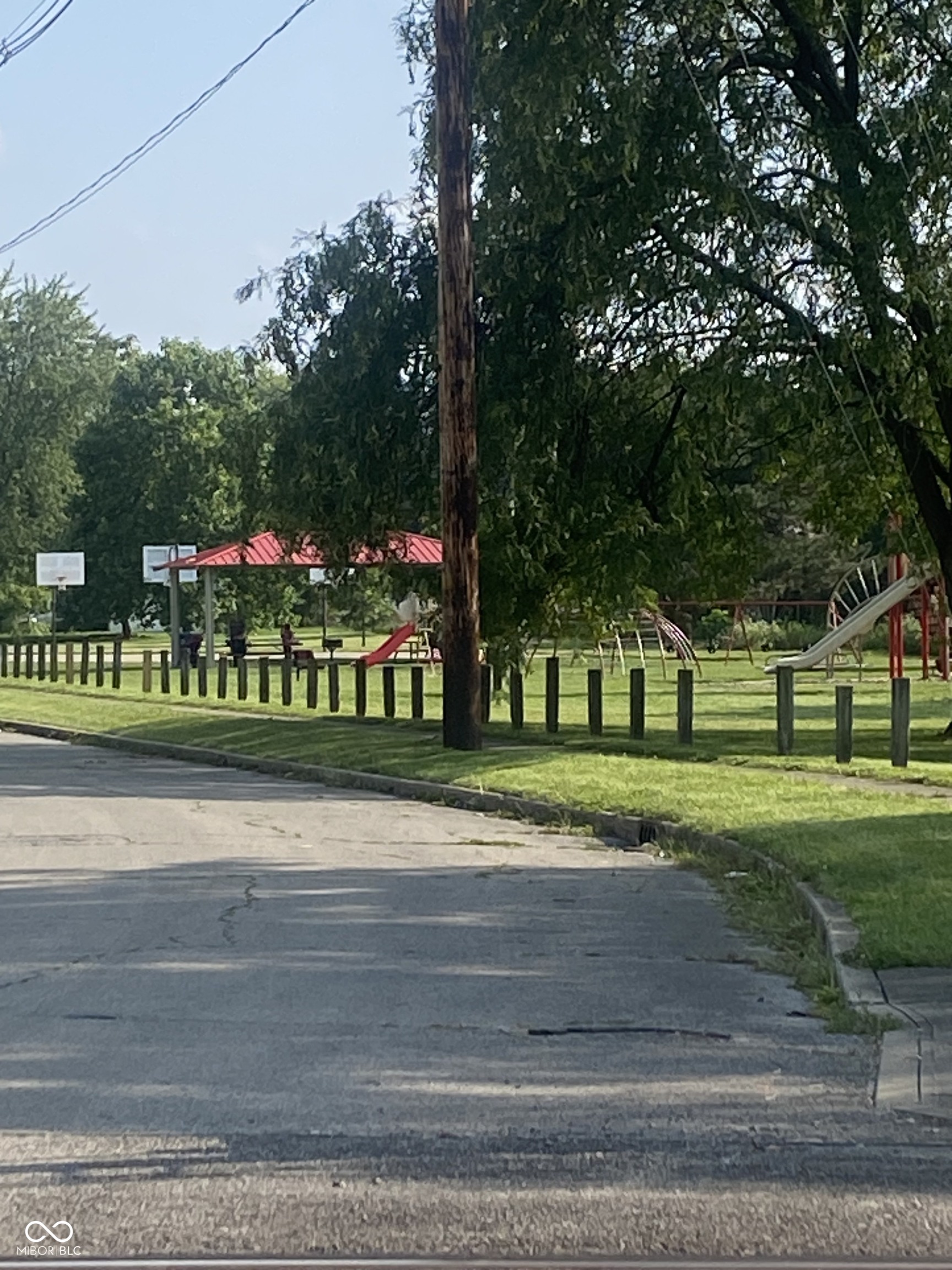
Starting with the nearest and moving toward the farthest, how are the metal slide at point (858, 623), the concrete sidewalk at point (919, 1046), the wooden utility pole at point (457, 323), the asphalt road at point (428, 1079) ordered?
the asphalt road at point (428, 1079) < the concrete sidewalk at point (919, 1046) < the wooden utility pole at point (457, 323) < the metal slide at point (858, 623)

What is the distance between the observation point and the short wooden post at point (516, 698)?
86.0ft

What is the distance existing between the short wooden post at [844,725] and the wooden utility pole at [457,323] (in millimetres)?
4199

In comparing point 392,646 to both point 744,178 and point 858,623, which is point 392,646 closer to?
point 858,623

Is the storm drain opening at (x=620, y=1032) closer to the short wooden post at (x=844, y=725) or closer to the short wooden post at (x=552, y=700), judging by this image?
the short wooden post at (x=844, y=725)

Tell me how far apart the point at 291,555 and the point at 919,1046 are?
67.7ft

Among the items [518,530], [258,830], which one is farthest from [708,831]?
[518,530]

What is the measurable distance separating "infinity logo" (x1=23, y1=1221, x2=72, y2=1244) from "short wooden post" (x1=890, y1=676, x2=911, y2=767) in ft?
50.9

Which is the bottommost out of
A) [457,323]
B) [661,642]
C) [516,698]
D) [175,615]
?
[516,698]

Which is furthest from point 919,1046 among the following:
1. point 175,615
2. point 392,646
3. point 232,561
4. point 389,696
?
point 175,615

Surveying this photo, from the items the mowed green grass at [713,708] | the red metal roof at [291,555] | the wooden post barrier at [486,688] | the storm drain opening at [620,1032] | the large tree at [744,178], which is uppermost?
the large tree at [744,178]

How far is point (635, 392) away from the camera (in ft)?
81.5

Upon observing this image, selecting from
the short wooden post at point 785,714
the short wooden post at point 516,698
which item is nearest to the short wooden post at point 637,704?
the short wooden post at point 516,698

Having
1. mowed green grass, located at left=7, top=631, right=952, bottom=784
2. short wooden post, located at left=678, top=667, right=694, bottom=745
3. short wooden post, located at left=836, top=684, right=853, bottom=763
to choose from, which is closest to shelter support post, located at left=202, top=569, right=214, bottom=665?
mowed green grass, located at left=7, top=631, right=952, bottom=784

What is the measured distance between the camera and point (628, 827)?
1667cm
